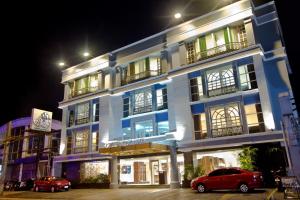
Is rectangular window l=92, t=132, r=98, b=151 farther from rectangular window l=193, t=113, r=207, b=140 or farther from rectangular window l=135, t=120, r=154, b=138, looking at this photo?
rectangular window l=193, t=113, r=207, b=140

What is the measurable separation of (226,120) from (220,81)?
3.39 metres

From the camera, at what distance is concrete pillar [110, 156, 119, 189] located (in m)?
24.6

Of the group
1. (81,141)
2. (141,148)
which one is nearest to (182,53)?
(141,148)

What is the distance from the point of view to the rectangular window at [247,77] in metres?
20.5

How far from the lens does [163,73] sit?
25.8 m

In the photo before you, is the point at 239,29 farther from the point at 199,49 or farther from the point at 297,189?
the point at 297,189

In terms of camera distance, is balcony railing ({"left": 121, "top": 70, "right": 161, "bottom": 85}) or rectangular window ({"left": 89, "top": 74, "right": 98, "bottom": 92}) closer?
balcony railing ({"left": 121, "top": 70, "right": 161, "bottom": 85})

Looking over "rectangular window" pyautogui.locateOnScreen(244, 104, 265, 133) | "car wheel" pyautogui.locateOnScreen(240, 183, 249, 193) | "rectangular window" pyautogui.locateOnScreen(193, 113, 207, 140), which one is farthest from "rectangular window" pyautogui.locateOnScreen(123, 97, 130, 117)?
"car wheel" pyautogui.locateOnScreen(240, 183, 249, 193)

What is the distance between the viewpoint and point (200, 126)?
2208 centimetres

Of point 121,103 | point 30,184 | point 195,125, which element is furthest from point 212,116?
point 30,184

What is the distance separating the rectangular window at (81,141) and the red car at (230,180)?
15134 millimetres

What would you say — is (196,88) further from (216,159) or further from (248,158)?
(248,158)

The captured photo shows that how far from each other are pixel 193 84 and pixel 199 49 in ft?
11.0

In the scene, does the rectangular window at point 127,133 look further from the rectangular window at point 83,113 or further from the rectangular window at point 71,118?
the rectangular window at point 71,118
